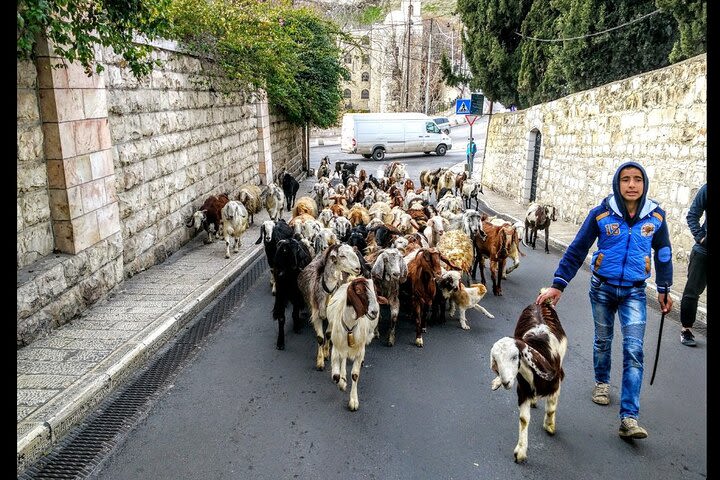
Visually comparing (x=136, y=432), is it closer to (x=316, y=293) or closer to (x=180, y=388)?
(x=180, y=388)

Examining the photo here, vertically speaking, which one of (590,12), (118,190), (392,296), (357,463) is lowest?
(357,463)

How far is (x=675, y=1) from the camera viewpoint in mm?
10078

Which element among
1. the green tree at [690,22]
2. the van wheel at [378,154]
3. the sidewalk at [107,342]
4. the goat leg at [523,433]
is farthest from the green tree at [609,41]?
the van wheel at [378,154]

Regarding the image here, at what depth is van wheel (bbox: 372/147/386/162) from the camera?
106ft

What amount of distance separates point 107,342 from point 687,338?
6.77m

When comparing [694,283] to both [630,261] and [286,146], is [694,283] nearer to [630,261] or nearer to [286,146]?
[630,261]

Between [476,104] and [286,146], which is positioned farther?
[286,146]

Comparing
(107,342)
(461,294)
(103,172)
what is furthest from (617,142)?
(107,342)

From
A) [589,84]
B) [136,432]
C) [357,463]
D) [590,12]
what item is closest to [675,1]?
[590,12]

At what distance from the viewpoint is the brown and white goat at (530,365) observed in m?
3.80

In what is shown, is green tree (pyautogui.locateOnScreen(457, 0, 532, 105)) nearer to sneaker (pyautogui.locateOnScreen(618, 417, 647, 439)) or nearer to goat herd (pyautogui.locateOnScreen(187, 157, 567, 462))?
goat herd (pyautogui.locateOnScreen(187, 157, 567, 462))

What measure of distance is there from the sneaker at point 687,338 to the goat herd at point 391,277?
2301 mm

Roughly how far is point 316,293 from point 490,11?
1751 cm

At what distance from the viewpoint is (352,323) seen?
485cm
